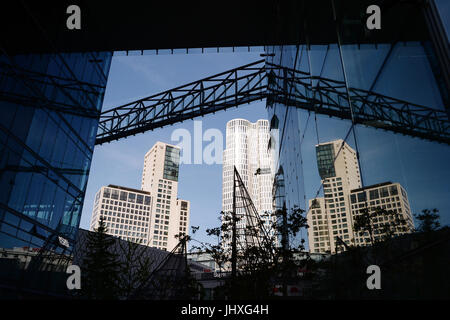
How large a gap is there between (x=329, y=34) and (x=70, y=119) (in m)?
15.6

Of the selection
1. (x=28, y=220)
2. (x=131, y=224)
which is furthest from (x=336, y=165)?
(x=131, y=224)

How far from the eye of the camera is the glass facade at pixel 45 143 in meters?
14.0

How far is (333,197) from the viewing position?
7.95m

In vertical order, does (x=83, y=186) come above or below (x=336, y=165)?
above

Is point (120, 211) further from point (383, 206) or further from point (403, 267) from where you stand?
point (403, 267)

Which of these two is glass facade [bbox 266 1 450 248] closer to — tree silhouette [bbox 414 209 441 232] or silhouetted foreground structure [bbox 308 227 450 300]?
tree silhouette [bbox 414 209 441 232]

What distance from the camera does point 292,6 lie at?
13.4 meters

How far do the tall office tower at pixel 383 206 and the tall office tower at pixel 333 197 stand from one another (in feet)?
1.08

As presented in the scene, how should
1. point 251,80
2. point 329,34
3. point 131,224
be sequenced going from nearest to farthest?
point 329,34
point 251,80
point 131,224

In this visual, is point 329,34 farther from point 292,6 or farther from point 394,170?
point 292,6

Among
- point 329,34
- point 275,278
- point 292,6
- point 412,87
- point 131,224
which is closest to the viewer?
point 412,87

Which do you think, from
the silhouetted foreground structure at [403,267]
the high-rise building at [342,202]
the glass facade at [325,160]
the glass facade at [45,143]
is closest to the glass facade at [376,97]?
the glass facade at [325,160]

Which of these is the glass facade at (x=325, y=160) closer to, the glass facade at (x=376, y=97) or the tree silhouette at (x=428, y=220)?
the glass facade at (x=376, y=97)
